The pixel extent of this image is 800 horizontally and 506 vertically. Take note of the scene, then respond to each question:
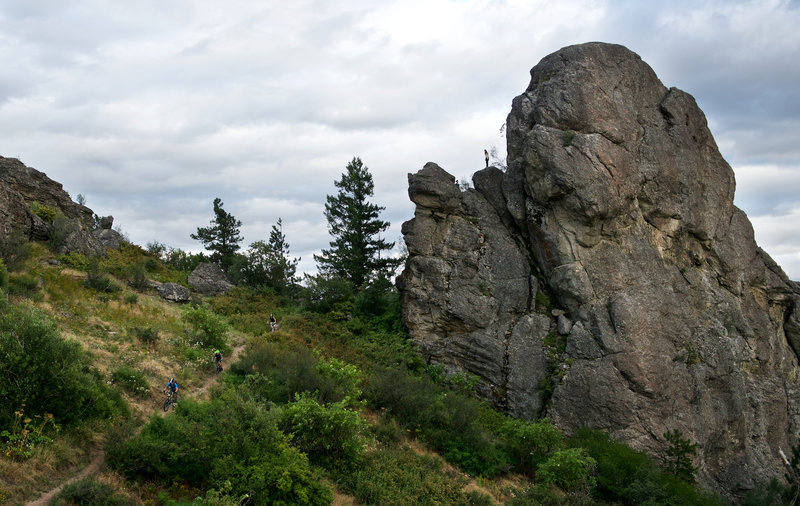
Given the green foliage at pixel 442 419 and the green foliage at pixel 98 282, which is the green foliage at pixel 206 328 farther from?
the green foliage at pixel 442 419

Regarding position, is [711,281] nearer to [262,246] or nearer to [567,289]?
[567,289]

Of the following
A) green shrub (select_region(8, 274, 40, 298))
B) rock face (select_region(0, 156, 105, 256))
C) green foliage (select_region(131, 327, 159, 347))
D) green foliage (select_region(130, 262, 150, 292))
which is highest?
rock face (select_region(0, 156, 105, 256))

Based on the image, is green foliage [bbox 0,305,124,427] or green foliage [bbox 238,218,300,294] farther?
green foliage [bbox 238,218,300,294]

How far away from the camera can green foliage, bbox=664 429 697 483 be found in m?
21.5

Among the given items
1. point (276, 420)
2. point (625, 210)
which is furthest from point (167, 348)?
point (625, 210)

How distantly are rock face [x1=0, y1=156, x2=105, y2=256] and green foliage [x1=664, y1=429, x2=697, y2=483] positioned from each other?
110 feet

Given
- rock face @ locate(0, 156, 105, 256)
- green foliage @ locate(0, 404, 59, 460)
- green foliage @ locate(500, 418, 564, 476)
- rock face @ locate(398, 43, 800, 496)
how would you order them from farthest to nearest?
rock face @ locate(0, 156, 105, 256) < rock face @ locate(398, 43, 800, 496) < green foliage @ locate(500, 418, 564, 476) < green foliage @ locate(0, 404, 59, 460)

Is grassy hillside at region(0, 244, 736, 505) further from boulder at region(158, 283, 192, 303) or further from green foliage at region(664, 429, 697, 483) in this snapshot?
green foliage at region(664, 429, 697, 483)

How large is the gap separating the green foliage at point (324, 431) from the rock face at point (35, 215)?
2022cm

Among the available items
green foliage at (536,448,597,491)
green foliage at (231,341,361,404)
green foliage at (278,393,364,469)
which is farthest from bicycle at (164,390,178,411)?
green foliage at (536,448,597,491)

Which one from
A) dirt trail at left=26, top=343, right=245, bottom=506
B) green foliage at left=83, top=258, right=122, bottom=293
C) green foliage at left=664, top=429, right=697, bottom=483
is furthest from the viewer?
green foliage at left=83, top=258, right=122, bottom=293

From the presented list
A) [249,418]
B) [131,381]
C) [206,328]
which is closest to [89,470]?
[249,418]

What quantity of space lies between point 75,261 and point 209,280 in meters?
9.69

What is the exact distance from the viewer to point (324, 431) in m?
16.1
